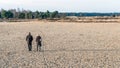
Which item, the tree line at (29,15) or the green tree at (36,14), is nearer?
the tree line at (29,15)

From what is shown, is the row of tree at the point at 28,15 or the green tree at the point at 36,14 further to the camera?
the green tree at the point at 36,14

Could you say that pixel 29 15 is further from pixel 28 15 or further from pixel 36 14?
pixel 36 14

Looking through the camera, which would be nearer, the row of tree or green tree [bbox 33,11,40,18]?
the row of tree

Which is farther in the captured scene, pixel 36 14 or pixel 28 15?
pixel 36 14

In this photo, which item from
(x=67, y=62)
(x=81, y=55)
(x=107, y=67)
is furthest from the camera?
(x=81, y=55)

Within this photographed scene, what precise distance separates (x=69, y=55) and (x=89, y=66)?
189 inches

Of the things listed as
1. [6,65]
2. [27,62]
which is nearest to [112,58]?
[27,62]

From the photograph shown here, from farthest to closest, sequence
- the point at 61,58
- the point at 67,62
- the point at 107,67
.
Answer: the point at 61,58
the point at 67,62
the point at 107,67

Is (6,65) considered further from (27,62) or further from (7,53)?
(7,53)

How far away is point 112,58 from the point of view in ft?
68.5

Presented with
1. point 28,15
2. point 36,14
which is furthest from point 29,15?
point 36,14

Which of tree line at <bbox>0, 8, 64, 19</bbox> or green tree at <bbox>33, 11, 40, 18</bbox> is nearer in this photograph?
tree line at <bbox>0, 8, 64, 19</bbox>

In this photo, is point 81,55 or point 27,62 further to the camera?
point 81,55

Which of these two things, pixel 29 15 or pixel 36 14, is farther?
pixel 36 14
